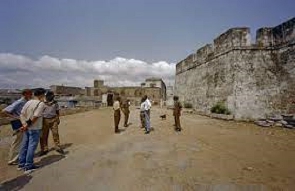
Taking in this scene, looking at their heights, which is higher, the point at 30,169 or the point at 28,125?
the point at 28,125

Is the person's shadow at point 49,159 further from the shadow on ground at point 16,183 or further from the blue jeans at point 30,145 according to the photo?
the shadow on ground at point 16,183

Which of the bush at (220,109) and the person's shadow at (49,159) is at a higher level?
the bush at (220,109)

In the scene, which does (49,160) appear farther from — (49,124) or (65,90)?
(65,90)

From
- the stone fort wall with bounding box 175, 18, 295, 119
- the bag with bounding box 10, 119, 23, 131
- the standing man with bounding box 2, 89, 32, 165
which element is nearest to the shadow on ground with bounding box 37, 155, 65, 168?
the standing man with bounding box 2, 89, 32, 165

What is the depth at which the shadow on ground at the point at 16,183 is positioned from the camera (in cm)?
425

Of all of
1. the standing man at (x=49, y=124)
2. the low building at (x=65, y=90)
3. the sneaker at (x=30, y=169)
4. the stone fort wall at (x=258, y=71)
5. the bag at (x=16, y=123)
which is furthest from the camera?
the low building at (x=65, y=90)

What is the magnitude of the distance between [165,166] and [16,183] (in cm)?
300

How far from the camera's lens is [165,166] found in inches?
214

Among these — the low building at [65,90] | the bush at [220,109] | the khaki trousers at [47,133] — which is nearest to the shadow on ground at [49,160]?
the khaki trousers at [47,133]

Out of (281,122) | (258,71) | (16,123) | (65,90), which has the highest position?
(65,90)

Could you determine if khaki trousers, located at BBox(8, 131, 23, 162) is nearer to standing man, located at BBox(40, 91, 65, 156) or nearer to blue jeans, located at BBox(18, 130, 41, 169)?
blue jeans, located at BBox(18, 130, 41, 169)

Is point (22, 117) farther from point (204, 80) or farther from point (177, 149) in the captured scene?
point (204, 80)

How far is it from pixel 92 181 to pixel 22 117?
2.06 metres

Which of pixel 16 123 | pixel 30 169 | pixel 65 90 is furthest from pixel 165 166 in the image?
pixel 65 90
